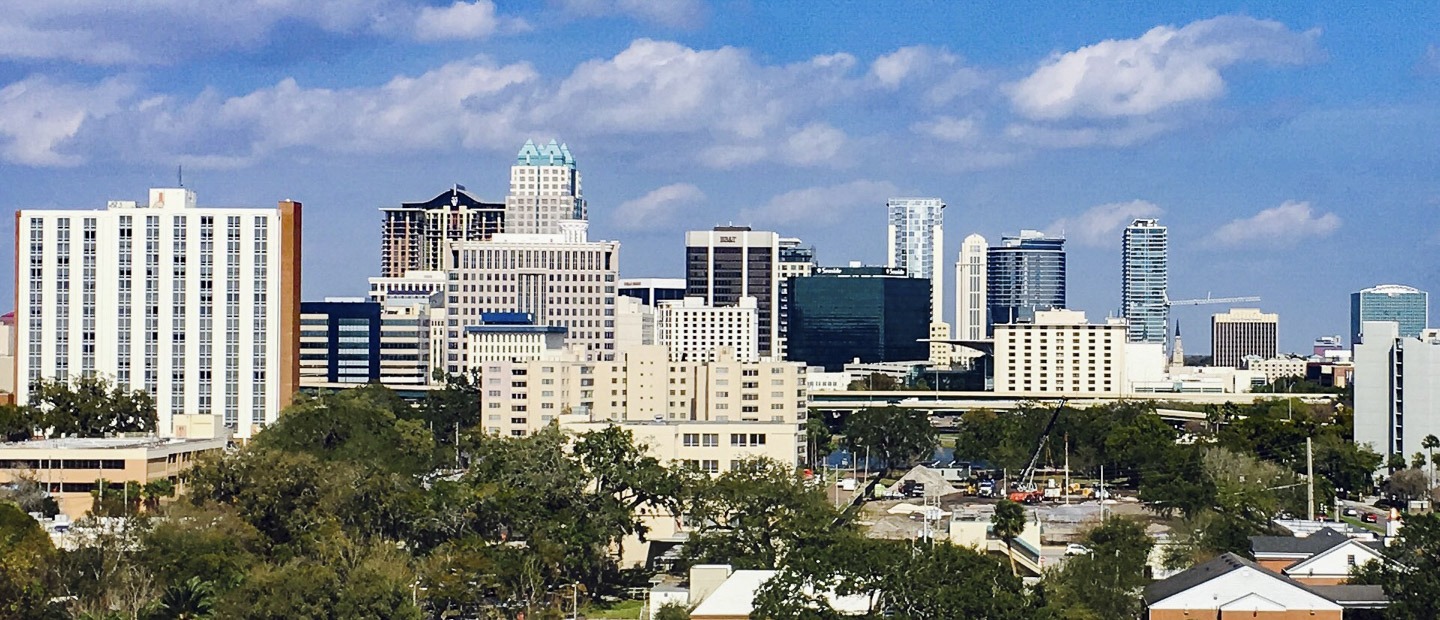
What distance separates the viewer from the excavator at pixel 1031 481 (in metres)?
86.5

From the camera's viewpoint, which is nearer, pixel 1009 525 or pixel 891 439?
pixel 1009 525

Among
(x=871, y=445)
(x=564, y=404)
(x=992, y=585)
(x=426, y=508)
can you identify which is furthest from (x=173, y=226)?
(x=992, y=585)

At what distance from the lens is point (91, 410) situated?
3497 inches

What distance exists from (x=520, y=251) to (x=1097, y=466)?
308ft

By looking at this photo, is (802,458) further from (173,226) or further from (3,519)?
(3,519)

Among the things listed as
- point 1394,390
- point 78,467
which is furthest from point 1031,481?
point 78,467

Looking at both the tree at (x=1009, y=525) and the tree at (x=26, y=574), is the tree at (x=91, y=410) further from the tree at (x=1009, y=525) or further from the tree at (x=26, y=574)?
the tree at (x=1009, y=525)

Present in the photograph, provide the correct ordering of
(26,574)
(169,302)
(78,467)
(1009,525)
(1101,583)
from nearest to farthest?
(26,574)
(1101,583)
(1009,525)
(78,467)
(169,302)

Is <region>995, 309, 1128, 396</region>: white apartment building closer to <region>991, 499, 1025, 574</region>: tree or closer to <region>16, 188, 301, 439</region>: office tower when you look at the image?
<region>16, 188, 301, 439</region>: office tower

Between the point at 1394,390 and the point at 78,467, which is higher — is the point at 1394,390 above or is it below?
above

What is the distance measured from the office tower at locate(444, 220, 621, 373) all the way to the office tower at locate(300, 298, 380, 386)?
7.22 m

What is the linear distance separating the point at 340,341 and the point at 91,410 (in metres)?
106

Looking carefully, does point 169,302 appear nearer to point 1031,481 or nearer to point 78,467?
point 78,467

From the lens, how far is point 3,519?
169ft
